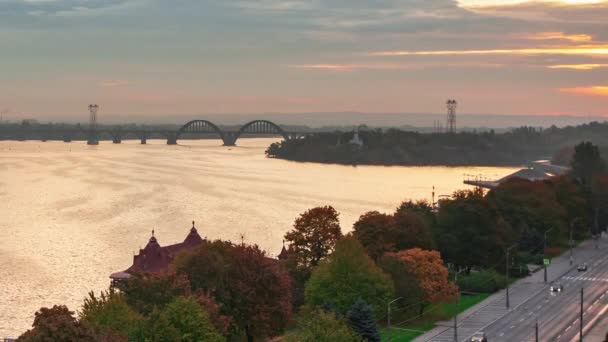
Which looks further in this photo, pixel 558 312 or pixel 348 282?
pixel 558 312

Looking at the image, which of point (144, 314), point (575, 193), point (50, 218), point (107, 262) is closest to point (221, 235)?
point (107, 262)

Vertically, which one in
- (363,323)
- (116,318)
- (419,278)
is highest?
(116,318)

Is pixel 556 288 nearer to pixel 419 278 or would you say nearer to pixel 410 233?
pixel 410 233

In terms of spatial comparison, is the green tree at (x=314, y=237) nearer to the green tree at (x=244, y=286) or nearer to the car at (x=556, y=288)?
the green tree at (x=244, y=286)

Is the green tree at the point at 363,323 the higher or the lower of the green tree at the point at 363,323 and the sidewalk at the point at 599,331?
the higher

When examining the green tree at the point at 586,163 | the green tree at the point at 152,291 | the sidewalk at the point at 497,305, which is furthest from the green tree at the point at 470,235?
the green tree at the point at 586,163

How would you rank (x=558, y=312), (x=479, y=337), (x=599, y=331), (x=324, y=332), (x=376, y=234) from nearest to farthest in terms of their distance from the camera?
1. (x=324, y=332)
2. (x=479, y=337)
3. (x=599, y=331)
4. (x=558, y=312)
5. (x=376, y=234)

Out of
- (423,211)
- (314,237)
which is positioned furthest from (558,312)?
(423,211)

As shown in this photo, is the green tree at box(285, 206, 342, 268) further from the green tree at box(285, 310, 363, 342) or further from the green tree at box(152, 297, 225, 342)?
the green tree at box(152, 297, 225, 342)
